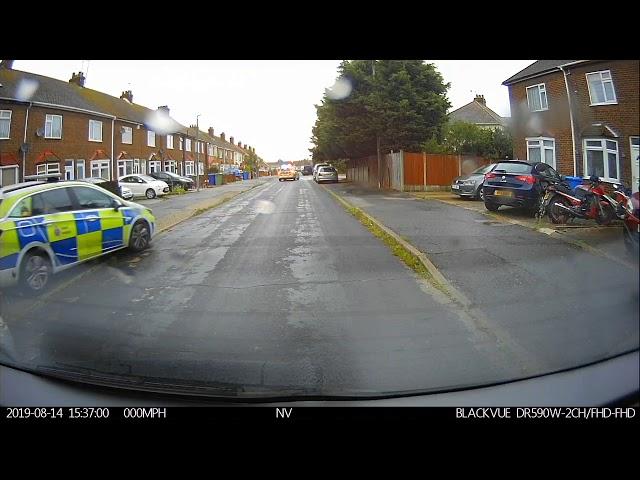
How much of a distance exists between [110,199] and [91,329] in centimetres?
154

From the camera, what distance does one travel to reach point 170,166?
288 inches

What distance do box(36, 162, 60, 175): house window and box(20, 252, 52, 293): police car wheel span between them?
720 millimetres

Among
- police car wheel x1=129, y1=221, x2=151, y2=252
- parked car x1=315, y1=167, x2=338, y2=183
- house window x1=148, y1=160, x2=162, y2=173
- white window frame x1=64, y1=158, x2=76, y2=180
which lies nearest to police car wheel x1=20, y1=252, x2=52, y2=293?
police car wheel x1=129, y1=221, x2=151, y2=252

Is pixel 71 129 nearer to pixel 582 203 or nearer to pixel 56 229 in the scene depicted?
pixel 56 229

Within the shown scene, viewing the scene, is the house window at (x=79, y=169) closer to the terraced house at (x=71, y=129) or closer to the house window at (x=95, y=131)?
the terraced house at (x=71, y=129)

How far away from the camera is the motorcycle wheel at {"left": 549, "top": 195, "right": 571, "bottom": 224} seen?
4.15 metres

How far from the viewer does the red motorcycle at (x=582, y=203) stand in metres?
3.65

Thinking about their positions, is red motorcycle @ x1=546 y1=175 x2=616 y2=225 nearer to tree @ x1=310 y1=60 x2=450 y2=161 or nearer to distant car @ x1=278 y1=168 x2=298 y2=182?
tree @ x1=310 y1=60 x2=450 y2=161

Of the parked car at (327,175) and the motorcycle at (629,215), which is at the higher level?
the parked car at (327,175)

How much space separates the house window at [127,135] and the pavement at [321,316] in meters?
0.92

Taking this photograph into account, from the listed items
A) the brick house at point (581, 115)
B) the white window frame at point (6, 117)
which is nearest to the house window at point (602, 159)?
the brick house at point (581, 115)
